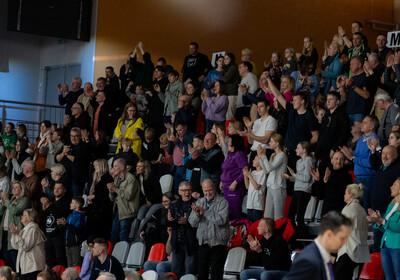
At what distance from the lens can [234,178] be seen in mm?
9977

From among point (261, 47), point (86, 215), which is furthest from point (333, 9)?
point (86, 215)

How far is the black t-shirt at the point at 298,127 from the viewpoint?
9.90 metres

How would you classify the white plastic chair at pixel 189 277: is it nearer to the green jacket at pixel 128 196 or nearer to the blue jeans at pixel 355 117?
the green jacket at pixel 128 196

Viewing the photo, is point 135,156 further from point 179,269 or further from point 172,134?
point 179,269

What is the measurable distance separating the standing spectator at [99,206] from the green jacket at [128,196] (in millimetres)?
170

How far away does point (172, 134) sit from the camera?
1187cm

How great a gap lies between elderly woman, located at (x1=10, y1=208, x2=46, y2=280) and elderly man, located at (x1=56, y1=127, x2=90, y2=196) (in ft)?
5.18

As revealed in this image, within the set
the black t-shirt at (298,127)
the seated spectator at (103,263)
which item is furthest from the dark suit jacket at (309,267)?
the black t-shirt at (298,127)

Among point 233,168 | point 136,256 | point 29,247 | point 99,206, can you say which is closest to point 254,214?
point 233,168

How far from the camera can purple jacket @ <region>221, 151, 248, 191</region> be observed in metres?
9.94

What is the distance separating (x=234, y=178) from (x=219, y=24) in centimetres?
836

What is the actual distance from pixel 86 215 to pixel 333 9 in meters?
10.2

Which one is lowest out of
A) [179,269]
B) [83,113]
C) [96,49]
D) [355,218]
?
[179,269]

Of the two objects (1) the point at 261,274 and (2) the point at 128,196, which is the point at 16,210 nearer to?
(2) the point at 128,196
